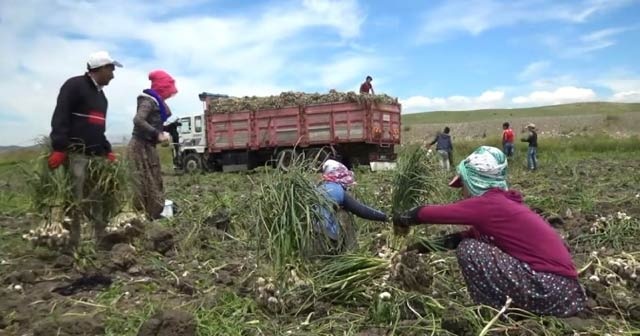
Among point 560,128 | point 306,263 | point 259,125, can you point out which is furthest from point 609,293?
point 560,128

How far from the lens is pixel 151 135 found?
20.2 feet

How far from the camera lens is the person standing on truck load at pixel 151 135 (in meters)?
6.17

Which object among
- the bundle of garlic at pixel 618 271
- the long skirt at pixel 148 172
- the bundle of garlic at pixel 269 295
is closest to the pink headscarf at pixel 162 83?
the long skirt at pixel 148 172

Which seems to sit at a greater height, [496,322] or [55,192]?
[55,192]

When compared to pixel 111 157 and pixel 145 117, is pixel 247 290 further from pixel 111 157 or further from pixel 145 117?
pixel 145 117

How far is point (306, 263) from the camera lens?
3996 millimetres

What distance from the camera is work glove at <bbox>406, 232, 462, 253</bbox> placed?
4.01 metres

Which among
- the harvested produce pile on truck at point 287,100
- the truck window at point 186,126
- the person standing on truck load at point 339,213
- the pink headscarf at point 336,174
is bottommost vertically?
the person standing on truck load at point 339,213

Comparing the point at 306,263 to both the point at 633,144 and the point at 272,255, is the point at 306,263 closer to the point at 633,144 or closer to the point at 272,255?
the point at 272,255

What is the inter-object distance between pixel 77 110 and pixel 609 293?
389cm

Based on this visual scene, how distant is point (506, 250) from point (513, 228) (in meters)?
0.13

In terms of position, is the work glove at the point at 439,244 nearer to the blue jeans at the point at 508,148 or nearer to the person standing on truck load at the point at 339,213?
the person standing on truck load at the point at 339,213

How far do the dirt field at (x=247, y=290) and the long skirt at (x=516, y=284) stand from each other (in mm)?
70

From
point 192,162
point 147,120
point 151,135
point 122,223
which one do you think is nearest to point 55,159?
point 122,223
